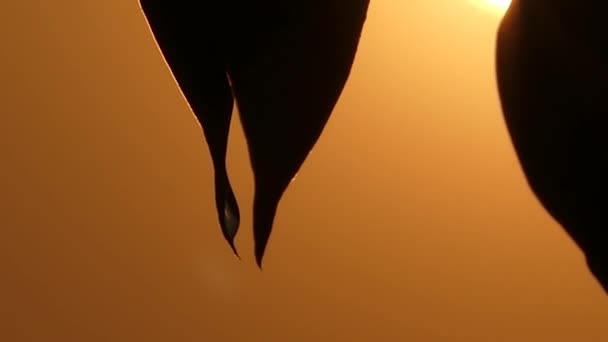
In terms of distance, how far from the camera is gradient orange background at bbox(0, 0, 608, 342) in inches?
27.0

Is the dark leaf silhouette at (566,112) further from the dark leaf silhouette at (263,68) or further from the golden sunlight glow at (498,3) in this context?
the golden sunlight glow at (498,3)

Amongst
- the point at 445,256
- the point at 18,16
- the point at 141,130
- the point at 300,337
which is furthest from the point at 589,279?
the point at 18,16

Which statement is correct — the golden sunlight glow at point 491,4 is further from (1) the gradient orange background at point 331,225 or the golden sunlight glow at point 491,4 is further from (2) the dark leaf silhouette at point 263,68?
(2) the dark leaf silhouette at point 263,68

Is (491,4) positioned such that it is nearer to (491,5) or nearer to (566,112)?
(491,5)

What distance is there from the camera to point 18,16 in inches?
28.1

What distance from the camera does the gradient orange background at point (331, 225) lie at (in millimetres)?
687

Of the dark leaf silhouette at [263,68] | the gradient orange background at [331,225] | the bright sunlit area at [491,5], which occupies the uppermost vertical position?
the dark leaf silhouette at [263,68]

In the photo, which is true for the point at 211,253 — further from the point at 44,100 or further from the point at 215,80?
the point at 215,80

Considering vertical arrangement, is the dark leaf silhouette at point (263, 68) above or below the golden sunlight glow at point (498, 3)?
above

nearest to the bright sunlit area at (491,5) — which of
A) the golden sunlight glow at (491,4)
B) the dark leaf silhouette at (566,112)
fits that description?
the golden sunlight glow at (491,4)

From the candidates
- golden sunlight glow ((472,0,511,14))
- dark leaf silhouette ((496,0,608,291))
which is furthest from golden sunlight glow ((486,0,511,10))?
dark leaf silhouette ((496,0,608,291))

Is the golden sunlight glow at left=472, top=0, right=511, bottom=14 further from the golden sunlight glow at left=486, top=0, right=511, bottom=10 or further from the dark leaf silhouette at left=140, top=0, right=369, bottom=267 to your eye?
the dark leaf silhouette at left=140, top=0, right=369, bottom=267

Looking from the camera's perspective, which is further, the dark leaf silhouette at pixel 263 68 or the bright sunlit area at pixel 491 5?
the bright sunlit area at pixel 491 5

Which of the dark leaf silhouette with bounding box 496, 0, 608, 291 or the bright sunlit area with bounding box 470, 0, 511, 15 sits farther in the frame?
the bright sunlit area with bounding box 470, 0, 511, 15
